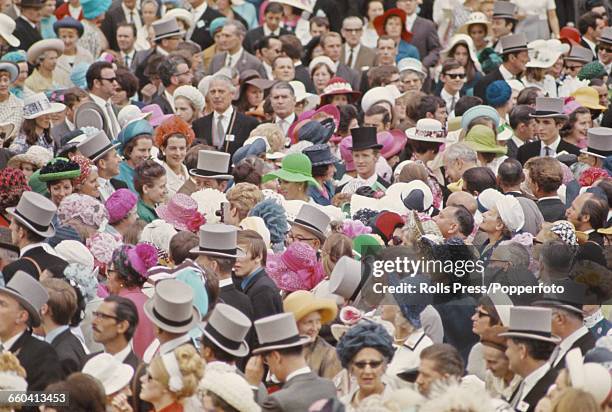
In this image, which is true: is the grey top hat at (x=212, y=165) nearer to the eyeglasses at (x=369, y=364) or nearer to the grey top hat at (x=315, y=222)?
Answer: the grey top hat at (x=315, y=222)

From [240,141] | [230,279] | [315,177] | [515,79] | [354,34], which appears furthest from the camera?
[354,34]

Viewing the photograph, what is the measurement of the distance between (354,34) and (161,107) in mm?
3824

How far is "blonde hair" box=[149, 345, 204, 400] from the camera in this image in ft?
25.4

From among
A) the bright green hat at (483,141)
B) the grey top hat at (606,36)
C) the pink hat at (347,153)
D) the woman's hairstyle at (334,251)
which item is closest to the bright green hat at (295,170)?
the pink hat at (347,153)

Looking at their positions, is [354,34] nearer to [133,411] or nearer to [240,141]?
[240,141]

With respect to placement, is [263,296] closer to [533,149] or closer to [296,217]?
[296,217]

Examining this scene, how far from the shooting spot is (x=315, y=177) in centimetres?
1268

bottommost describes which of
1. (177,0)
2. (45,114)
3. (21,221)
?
(177,0)

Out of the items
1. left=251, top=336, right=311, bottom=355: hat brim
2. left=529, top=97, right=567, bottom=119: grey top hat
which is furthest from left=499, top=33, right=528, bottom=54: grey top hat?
left=251, top=336, right=311, bottom=355: hat brim

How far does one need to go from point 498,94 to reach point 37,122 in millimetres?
4490

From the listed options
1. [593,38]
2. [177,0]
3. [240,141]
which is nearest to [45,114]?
[240,141]

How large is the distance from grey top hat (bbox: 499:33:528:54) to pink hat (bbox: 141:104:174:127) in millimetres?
4284

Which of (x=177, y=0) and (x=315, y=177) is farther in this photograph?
(x=177, y=0)

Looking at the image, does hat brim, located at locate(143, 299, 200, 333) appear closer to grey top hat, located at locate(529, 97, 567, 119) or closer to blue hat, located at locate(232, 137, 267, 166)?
blue hat, located at locate(232, 137, 267, 166)
